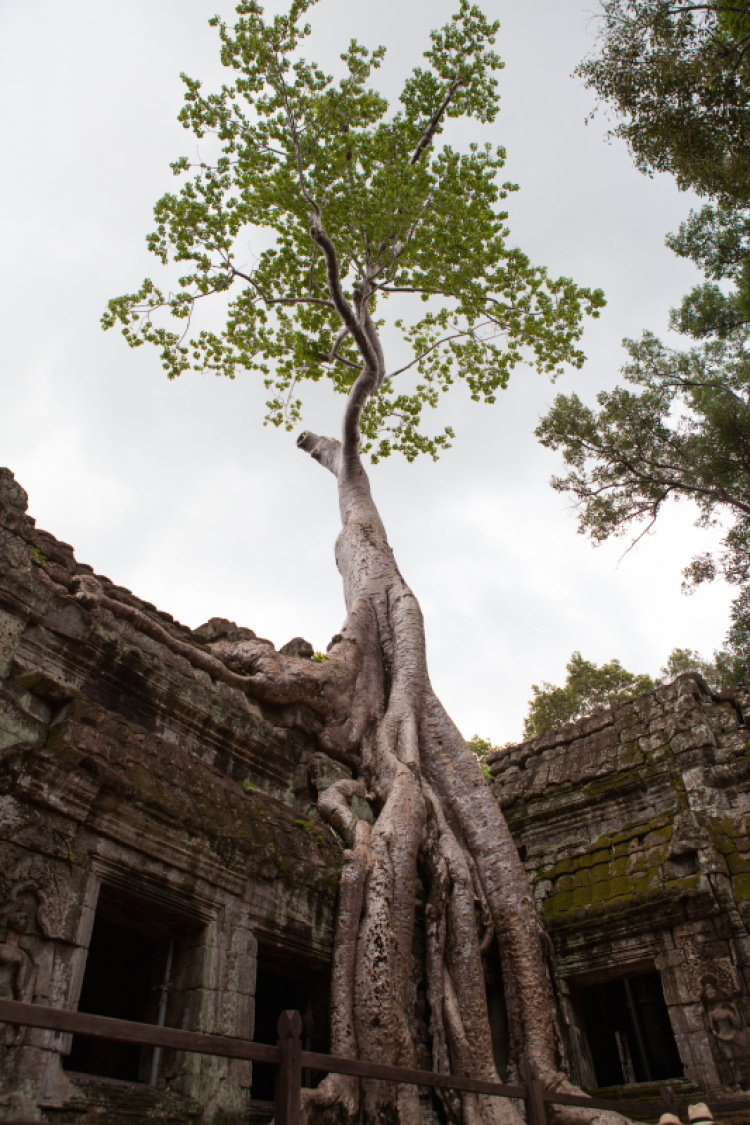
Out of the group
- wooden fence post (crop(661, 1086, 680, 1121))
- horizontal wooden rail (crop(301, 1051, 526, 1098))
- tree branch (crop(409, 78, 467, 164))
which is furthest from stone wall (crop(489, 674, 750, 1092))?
tree branch (crop(409, 78, 467, 164))

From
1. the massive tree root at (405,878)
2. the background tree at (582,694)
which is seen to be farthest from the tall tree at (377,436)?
the background tree at (582,694)

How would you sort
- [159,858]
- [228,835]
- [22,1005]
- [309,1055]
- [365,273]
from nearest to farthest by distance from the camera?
[22,1005]
[309,1055]
[159,858]
[228,835]
[365,273]

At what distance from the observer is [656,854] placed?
638 cm

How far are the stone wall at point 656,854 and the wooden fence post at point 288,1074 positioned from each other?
439 cm

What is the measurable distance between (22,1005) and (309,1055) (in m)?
1.01

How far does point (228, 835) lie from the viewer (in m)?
3.98

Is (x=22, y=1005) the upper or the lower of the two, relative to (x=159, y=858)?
lower

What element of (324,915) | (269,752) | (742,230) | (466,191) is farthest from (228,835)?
(742,230)

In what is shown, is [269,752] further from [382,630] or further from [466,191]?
[466,191]

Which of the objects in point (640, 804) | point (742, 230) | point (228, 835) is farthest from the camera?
point (742, 230)

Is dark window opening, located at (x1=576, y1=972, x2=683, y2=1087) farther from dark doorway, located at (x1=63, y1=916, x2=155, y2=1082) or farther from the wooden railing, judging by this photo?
dark doorway, located at (x1=63, y1=916, x2=155, y2=1082)

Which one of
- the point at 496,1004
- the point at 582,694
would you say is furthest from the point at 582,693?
the point at 496,1004

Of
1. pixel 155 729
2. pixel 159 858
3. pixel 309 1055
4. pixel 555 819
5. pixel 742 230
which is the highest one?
pixel 742 230

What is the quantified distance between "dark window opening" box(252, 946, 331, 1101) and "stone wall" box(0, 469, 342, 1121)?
0.78ft
